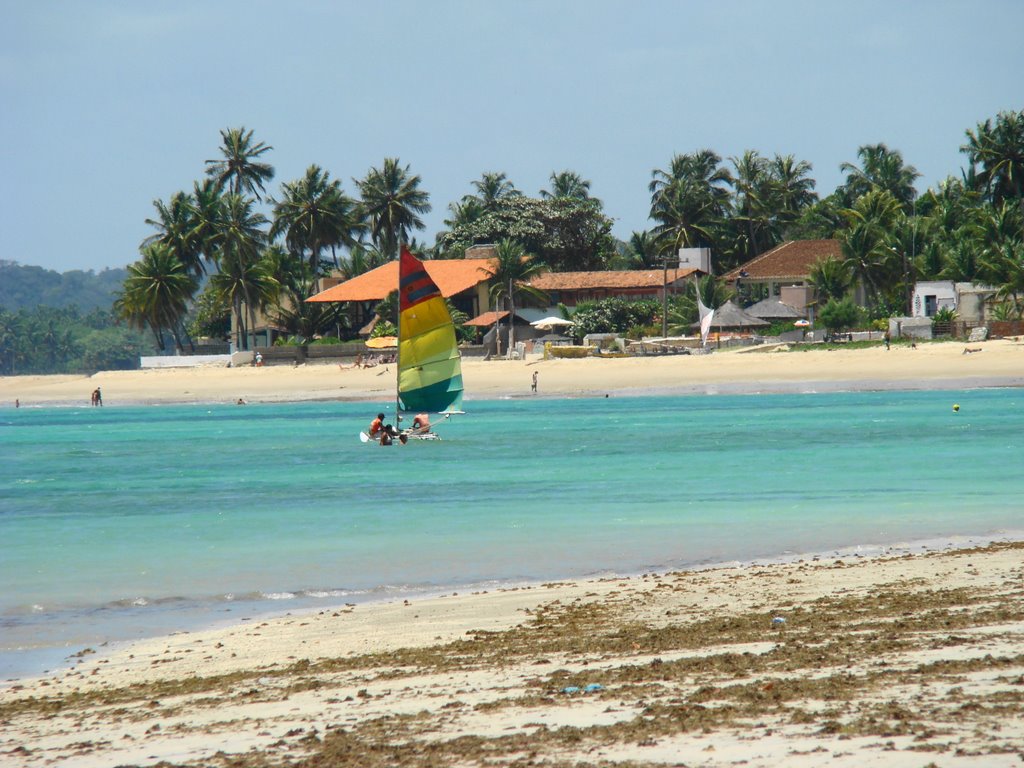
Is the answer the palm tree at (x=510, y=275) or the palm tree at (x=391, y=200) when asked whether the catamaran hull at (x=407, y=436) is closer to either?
the palm tree at (x=510, y=275)

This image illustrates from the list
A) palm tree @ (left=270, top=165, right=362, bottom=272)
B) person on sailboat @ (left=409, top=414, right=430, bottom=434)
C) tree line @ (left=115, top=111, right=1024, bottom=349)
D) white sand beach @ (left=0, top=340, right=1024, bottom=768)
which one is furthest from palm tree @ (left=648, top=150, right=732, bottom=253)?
white sand beach @ (left=0, top=340, right=1024, bottom=768)

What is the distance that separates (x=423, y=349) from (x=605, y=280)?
38892 millimetres

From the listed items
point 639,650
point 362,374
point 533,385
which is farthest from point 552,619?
point 362,374

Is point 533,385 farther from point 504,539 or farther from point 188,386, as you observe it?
point 504,539

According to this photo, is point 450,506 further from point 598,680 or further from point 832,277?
point 832,277

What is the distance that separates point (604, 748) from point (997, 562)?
6.71 meters

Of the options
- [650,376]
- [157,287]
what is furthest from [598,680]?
[157,287]

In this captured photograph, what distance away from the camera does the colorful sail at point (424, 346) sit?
31.8m

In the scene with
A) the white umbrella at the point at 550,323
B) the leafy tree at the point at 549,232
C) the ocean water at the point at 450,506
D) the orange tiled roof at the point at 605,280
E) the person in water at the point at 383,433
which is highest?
the leafy tree at the point at 549,232

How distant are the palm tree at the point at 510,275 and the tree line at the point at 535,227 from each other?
0.19 meters

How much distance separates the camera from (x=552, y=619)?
394 inches

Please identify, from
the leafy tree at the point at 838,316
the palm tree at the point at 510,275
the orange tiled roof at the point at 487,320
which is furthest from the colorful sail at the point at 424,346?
the orange tiled roof at the point at 487,320

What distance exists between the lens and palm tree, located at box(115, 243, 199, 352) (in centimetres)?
7412

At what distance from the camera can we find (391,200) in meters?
85.0
